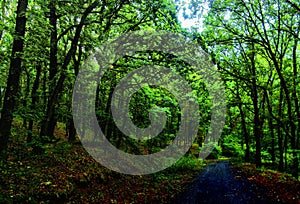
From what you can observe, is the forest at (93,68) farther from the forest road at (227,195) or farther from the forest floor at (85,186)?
the forest road at (227,195)

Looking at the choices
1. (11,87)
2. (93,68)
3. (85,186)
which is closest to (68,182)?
(85,186)

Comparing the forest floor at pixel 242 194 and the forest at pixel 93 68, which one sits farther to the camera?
the forest floor at pixel 242 194

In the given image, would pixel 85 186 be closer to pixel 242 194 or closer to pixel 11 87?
pixel 11 87

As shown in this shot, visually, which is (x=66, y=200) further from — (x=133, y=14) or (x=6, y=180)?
(x=133, y=14)

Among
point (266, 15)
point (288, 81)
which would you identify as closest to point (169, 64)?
point (266, 15)

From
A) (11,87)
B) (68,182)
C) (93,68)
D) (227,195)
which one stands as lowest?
(227,195)

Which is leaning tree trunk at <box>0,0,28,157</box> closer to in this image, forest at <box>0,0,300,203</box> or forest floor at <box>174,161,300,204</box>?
forest at <box>0,0,300,203</box>

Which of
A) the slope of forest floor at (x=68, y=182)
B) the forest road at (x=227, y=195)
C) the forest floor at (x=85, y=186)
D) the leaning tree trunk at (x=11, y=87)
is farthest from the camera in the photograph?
the forest road at (x=227, y=195)

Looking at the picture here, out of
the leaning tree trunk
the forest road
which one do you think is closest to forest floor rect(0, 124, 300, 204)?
the forest road

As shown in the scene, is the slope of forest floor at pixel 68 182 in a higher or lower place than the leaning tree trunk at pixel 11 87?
lower

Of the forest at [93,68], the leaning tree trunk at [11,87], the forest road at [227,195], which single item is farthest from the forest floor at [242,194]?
the leaning tree trunk at [11,87]

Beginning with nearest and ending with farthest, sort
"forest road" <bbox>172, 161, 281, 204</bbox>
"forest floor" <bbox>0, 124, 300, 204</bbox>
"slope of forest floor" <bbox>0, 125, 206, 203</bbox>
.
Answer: "slope of forest floor" <bbox>0, 125, 206, 203</bbox> → "forest floor" <bbox>0, 124, 300, 204</bbox> → "forest road" <bbox>172, 161, 281, 204</bbox>

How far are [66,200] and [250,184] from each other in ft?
32.2

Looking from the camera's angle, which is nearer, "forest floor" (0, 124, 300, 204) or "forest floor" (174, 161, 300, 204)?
"forest floor" (0, 124, 300, 204)
